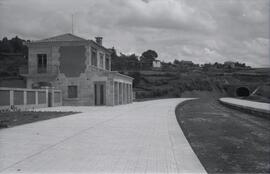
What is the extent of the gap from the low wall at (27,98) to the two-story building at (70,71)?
1.86m

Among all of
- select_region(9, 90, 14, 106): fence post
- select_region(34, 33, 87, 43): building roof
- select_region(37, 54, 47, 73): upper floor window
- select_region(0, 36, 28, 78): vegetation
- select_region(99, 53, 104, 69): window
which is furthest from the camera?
select_region(0, 36, 28, 78): vegetation

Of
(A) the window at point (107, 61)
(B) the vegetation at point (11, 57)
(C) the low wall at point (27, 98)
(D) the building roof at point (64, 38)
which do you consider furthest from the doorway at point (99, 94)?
(B) the vegetation at point (11, 57)

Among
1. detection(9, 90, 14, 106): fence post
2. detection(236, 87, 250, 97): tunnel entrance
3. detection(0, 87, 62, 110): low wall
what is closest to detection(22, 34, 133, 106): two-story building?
detection(0, 87, 62, 110): low wall

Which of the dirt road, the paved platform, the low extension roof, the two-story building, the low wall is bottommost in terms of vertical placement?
the dirt road

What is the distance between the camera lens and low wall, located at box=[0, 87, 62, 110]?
28181 mm

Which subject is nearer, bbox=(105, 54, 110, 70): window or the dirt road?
the dirt road

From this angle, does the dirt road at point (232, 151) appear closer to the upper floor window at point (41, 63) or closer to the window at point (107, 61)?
the upper floor window at point (41, 63)

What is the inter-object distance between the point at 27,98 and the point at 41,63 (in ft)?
39.0

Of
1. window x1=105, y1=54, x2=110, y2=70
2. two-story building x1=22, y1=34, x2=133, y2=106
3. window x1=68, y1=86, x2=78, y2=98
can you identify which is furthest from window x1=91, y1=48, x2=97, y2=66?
window x1=105, y1=54, x2=110, y2=70

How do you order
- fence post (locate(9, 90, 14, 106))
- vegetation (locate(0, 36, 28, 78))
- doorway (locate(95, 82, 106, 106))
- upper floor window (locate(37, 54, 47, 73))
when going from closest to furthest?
1. fence post (locate(9, 90, 14, 106))
2. upper floor window (locate(37, 54, 47, 73))
3. doorway (locate(95, 82, 106, 106))
4. vegetation (locate(0, 36, 28, 78))

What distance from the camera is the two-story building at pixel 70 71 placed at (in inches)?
1617

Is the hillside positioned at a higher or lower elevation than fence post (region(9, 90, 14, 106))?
higher

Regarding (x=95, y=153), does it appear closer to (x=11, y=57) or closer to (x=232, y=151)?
(x=232, y=151)

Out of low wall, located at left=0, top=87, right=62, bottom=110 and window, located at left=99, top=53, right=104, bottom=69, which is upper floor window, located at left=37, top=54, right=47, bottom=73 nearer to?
low wall, located at left=0, top=87, right=62, bottom=110
